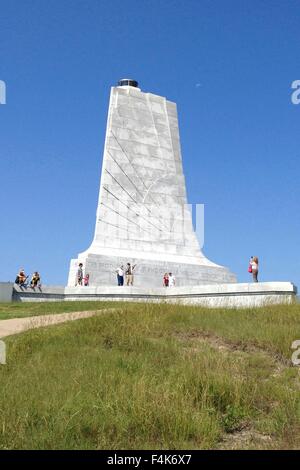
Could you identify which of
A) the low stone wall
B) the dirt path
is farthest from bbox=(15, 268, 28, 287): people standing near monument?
the dirt path

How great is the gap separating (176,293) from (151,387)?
18453 mm

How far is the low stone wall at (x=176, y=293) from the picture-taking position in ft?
69.3

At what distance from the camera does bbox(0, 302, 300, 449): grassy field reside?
18.7 feet

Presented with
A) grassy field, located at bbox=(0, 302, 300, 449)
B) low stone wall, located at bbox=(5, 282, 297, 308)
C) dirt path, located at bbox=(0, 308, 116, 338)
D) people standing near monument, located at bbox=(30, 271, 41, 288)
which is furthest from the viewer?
people standing near monument, located at bbox=(30, 271, 41, 288)

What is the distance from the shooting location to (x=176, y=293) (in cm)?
2498

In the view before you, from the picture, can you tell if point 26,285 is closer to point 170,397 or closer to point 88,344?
point 88,344

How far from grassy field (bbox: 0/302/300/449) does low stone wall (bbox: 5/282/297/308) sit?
10501mm

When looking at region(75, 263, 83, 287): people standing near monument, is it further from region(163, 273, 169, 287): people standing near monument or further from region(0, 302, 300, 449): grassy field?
region(0, 302, 300, 449): grassy field

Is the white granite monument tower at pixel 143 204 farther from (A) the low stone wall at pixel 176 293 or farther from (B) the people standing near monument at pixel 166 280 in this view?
(A) the low stone wall at pixel 176 293

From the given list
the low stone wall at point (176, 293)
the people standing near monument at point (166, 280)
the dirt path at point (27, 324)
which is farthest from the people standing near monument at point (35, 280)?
the dirt path at point (27, 324)

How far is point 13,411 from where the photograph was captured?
20.2 feet

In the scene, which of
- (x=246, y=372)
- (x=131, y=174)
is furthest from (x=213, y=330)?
(x=131, y=174)

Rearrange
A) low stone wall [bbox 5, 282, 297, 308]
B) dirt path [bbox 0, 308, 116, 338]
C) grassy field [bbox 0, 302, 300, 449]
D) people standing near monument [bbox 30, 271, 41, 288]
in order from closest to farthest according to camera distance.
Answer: grassy field [bbox 0, 302, 300, 449] < dirt path [bbox 0, 308, 116, 338] < low stone wall [bbox 5, 282, 297, 308] < people standing near monument [bbox 30, 271, 41, 288]

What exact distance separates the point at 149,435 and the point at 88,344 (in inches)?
151
